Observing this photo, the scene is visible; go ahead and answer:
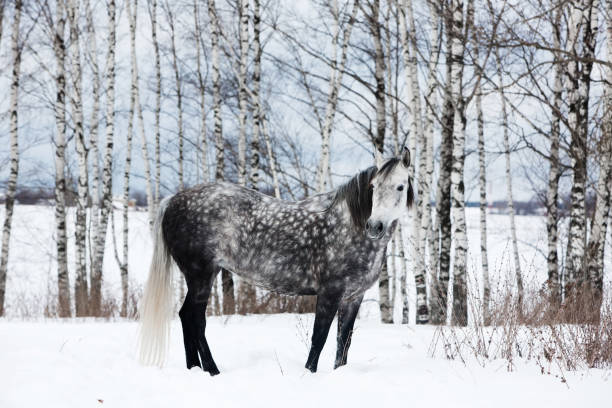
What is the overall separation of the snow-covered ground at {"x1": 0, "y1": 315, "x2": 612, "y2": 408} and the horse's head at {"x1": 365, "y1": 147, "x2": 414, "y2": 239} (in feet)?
4.05

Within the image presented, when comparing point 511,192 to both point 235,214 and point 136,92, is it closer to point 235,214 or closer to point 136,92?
point 136,92

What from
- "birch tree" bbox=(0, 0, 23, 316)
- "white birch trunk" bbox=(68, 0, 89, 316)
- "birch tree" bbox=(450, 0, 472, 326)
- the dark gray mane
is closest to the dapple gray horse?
the dark gray mane

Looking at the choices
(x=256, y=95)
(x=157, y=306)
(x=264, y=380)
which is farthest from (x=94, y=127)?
(x=264, y=380)

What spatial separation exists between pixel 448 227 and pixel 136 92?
895cm

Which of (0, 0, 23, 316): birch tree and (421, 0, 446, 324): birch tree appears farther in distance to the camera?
(0, 0, 23, 316): birch tree

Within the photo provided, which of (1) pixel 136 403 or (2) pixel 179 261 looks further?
(2) pixel 179 261

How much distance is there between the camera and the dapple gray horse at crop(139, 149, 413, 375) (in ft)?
13.6

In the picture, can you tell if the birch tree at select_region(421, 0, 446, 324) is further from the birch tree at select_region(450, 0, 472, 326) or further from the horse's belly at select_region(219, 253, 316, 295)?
the horse's belly at select_region(219, 253, 316, 295)

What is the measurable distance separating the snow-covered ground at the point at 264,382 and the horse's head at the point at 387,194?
123 cm

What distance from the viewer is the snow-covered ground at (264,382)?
3.57 metres

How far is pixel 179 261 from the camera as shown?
455cm

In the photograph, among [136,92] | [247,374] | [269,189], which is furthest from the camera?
[269,189]

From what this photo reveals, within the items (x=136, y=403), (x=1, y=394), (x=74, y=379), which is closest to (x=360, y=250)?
(x=136, y=403)

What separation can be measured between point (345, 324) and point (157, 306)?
175 centimetres
